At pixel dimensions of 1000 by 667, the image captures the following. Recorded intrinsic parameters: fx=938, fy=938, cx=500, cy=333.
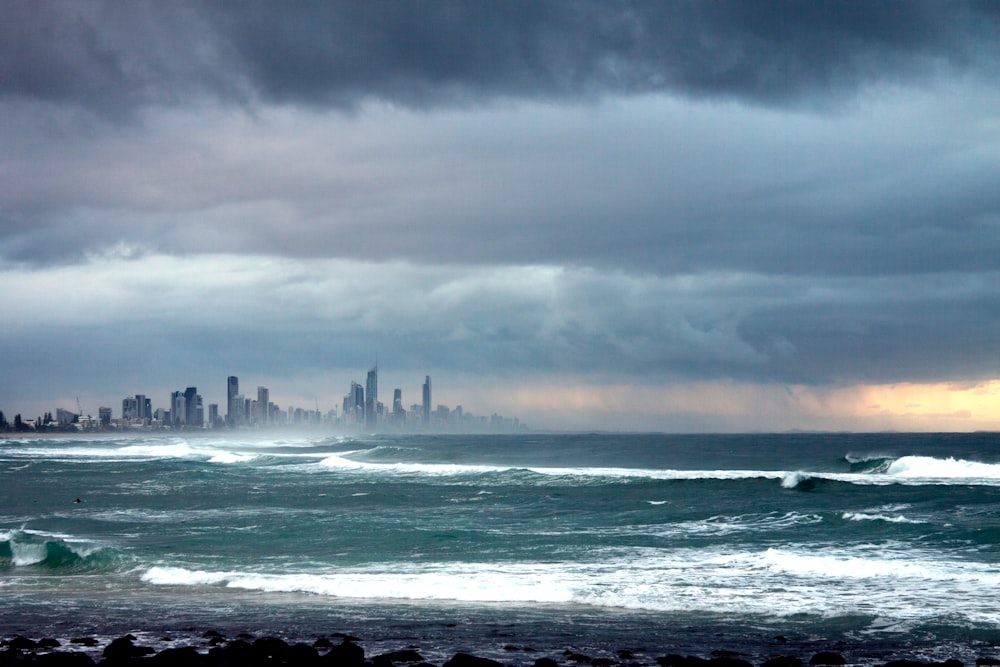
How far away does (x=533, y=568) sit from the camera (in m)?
22.1

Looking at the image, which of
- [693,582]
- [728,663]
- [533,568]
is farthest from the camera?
[533,568]

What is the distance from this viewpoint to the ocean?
1556 centimetres

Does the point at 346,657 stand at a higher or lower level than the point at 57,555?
higher

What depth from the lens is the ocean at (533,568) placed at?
15.6 m

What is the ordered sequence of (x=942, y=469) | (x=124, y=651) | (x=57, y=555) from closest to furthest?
(x=124, y=651) < (x=57, y=555) < (x=942, y=469)

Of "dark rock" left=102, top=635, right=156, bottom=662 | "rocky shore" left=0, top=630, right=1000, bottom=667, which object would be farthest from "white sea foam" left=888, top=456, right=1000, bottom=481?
"dark rock" left=102, top=635, right=156, bottom=662

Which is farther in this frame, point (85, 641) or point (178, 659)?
point (85, 641)

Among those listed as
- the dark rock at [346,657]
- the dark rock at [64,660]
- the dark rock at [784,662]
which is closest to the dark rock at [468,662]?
the dark rock at [346,657]

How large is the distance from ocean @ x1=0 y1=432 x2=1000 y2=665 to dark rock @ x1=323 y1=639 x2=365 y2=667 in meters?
1.55

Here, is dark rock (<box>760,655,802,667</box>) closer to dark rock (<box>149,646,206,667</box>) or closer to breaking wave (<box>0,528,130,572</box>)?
dark rock (<box>149,646,206,667</box>)

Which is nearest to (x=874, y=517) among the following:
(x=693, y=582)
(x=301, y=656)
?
(x=693, y=582)

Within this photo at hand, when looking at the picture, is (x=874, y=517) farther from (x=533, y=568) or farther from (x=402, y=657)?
(x=402, y=657)

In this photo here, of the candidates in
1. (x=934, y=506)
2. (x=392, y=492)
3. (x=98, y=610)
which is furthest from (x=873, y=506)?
(x=98, y=610)

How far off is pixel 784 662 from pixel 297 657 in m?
6.66
